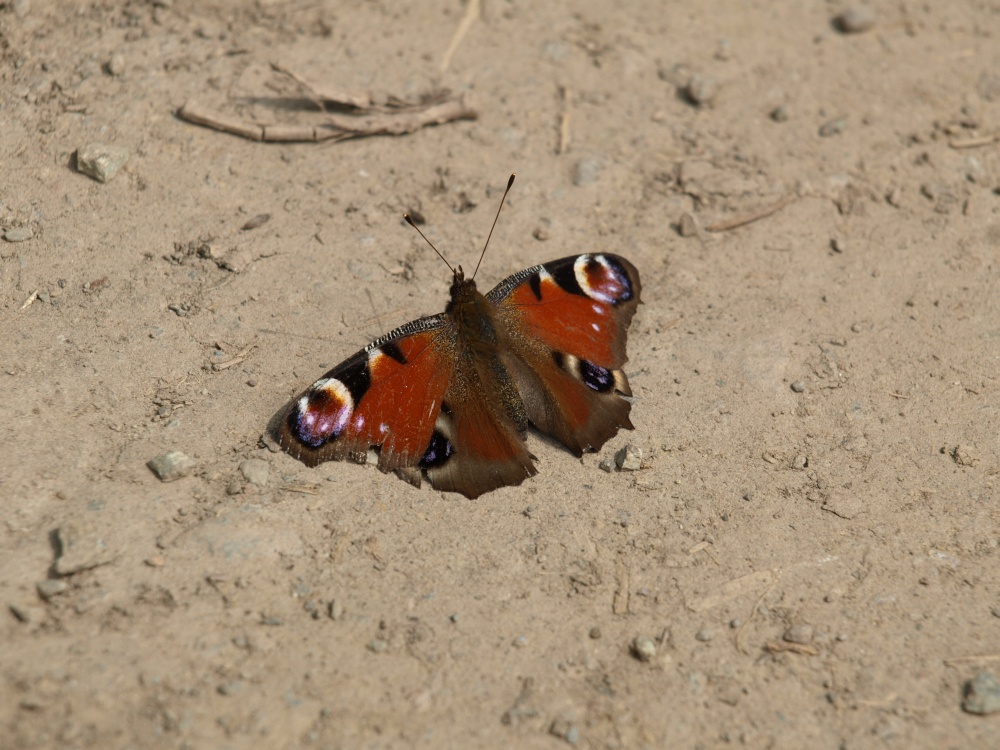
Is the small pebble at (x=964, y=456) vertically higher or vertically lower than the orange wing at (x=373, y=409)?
lower

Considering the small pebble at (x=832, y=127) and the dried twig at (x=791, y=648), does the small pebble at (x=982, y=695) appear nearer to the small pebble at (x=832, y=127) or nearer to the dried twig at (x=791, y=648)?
the dried twig at (x=791, y=648)

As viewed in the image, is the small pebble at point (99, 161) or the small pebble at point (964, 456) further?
the small pebble at point (99, 161)

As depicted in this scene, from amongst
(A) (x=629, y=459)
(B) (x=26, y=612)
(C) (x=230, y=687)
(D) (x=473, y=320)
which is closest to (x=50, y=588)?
(B) (x=26, y=612)

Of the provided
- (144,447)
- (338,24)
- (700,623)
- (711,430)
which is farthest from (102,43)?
(700,623)

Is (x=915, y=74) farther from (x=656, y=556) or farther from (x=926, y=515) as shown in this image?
(x=656, y=556)

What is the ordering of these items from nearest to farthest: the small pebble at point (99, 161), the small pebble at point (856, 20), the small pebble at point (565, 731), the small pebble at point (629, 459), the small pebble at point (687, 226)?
the small pebble at point (565, 731) < the small pebble at point (629, 459) < the small pebble at point (99, 161) < the small pebble at point (687, 226) < the small pebble at point (856, 20)

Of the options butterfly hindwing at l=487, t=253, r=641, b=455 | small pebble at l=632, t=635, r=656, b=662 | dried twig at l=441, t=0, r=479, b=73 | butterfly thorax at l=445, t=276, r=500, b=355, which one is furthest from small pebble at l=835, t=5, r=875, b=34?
small pebble at l=632, t=635, r=656, b=662

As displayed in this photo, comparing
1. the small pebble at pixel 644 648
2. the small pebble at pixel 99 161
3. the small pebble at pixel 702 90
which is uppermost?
the small pebble at pixel 99 161

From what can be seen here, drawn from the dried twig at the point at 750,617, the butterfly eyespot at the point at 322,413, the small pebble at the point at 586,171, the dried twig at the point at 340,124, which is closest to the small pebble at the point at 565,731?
the dried twig at the point at 750,617

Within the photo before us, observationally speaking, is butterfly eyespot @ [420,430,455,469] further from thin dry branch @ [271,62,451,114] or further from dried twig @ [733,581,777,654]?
thin dry branch @ [271,62,451,114]
